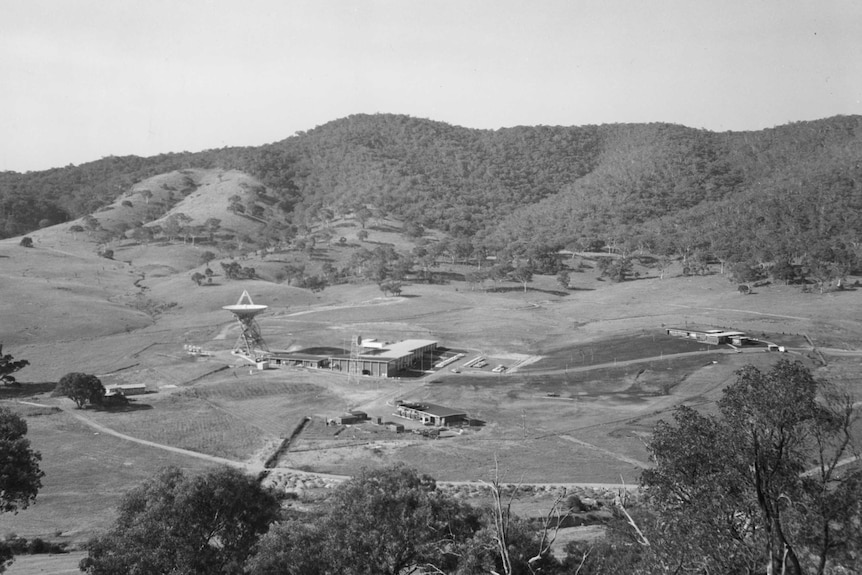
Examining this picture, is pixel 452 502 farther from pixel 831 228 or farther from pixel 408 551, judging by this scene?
pixel 831 228

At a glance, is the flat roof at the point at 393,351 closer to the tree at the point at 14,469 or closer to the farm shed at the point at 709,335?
the farm shed at the point at 709,335

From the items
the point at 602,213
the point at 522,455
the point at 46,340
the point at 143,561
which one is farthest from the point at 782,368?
the point at 602,213

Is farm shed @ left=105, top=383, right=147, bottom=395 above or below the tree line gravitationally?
below

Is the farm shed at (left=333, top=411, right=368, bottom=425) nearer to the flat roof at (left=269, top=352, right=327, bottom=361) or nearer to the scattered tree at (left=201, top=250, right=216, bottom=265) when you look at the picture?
the flat roof at (left=269, top=352, right=327, bottom=361)

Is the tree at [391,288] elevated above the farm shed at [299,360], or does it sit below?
above

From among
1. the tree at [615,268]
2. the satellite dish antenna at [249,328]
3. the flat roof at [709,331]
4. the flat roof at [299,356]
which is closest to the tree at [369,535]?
the flat roof at [299,356]

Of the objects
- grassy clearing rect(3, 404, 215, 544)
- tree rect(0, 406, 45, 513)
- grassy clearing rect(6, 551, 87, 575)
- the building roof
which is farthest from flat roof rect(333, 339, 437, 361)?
tree rect(0, 406, 45, 513)

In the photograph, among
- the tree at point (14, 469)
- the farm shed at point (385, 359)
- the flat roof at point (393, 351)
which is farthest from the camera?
the flat roof at point (393, 351)
